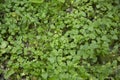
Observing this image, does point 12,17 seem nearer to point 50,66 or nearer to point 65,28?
point 65,28

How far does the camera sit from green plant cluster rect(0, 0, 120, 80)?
3.36 m

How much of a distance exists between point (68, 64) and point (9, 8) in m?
1.46

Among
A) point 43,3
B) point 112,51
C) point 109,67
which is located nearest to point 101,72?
point 109,67

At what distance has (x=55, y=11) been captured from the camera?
13.0ft

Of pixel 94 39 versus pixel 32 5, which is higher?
pixel 32 5

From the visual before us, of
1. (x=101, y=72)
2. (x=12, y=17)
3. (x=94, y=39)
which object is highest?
(x=12, y=17)

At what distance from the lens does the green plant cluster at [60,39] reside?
3.36 m

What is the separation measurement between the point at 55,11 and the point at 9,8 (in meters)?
0.78

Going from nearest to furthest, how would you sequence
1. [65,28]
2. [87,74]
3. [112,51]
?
[87,74]
[112,51]
[65,28]

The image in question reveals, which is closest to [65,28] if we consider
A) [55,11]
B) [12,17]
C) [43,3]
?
[55,11]

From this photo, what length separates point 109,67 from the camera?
3.40 metres

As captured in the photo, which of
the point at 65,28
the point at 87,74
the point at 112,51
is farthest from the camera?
the point at 65,28

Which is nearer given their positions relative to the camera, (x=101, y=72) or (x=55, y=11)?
(x=101, y=72)

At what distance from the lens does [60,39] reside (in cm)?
362
